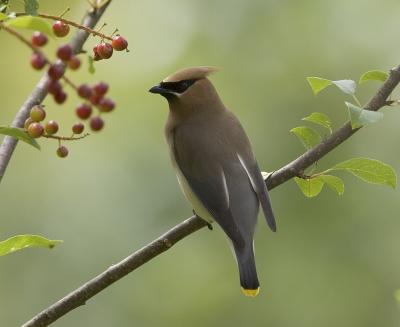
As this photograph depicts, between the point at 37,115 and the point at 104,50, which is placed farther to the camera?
the point at 104,50

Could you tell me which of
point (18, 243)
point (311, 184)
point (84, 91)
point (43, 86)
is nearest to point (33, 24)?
point (84, 91)

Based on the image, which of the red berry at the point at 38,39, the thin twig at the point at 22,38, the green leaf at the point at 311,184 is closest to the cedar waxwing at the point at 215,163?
the green leaf at the point at 311,184

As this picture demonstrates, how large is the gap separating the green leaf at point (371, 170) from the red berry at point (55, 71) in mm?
Result: 1399

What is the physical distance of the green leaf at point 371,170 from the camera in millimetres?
3047

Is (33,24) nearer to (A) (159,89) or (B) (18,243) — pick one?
(B) (18,243)

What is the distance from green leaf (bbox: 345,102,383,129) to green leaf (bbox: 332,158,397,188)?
33 centimetres

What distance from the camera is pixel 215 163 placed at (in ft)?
13.7

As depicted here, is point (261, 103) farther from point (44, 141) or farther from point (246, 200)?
point (246, 200)

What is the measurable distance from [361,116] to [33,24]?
1.25 metres

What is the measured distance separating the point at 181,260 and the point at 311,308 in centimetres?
104

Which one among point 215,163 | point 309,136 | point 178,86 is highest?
point 309,136

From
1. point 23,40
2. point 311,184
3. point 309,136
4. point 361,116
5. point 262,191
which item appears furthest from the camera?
point 262,191

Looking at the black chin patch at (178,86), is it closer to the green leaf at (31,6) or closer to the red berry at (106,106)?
the green leaf at (31,6)

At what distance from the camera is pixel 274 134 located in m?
6.79
